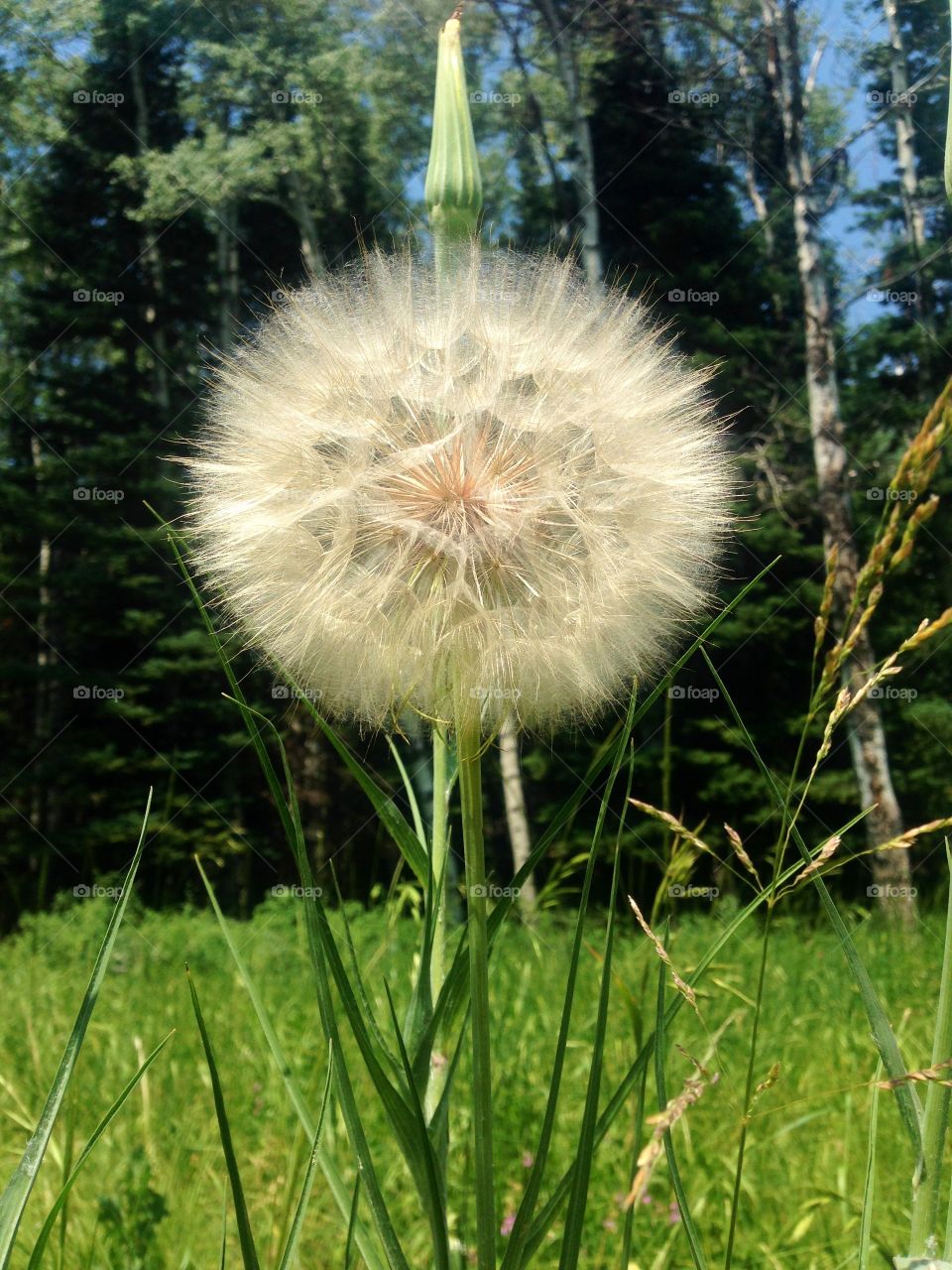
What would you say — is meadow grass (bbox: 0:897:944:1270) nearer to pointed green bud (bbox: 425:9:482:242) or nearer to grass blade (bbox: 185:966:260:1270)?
grass blade (bbox: 185:966:260:1270)

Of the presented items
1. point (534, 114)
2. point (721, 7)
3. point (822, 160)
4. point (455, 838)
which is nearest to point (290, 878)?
point (455, 838)

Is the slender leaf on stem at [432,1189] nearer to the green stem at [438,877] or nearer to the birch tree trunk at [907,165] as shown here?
the green stem at [438,877]

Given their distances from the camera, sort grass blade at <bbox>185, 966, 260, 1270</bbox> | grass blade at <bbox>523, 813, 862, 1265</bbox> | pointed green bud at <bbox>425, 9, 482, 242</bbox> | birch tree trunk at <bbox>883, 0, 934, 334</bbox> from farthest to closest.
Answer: birch tree trunk at <bbox>883, 0, 934, 334</bbox> → pointed green bud at <bbox>425, 9, 482, 242</bbox> → grass blade at <bbox>523, 813, 862, 1265</bbox> → grass blade at <bbox>185, 966, 260, 1270</bbox>

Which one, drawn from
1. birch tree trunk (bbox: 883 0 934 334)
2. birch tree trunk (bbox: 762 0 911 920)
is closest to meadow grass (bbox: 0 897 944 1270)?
birch tree trunk (bbox: 762 0 911 920)

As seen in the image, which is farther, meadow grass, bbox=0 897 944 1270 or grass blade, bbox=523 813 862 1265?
meadow grass, bbox=0 897 944 1270

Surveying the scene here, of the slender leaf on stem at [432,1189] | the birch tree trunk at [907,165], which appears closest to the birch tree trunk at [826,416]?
the birch tree trunk at [907,165]

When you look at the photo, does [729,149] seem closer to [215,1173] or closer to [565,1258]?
[215,1173]
